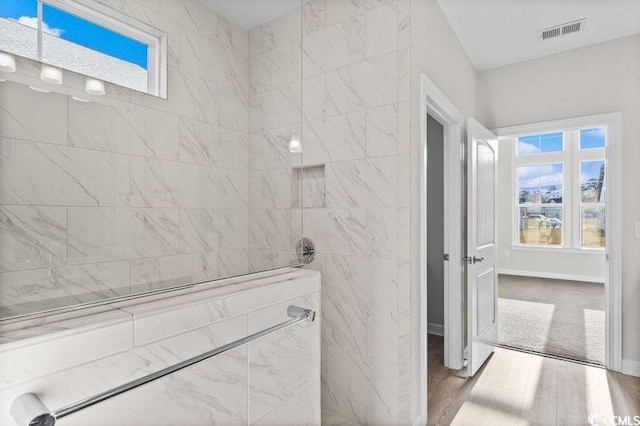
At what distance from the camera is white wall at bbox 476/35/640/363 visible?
2717mm

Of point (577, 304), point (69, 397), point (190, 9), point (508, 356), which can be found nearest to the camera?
point (69, 397)

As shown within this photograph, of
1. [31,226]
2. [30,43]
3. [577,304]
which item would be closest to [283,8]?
[30,43]

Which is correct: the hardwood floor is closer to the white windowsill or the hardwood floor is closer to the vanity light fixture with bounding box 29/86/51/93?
the vanity light fixture with bounding box 29/86/51/93

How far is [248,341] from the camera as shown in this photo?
1.08 m

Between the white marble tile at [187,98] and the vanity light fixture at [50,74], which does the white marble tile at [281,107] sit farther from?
the vanity light fixture at [50,74]

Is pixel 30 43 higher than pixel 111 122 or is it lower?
Answer: higher

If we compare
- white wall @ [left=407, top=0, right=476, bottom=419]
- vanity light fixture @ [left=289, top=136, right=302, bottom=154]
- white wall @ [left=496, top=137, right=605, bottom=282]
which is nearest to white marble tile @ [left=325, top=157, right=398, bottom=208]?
white wall @ [left=407, top=0, right=476, bottom=419]

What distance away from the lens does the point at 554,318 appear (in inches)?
159

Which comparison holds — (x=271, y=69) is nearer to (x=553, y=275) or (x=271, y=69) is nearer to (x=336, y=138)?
(x=336, y=138)

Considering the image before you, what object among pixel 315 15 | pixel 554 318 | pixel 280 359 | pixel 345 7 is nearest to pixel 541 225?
pixel 554 318

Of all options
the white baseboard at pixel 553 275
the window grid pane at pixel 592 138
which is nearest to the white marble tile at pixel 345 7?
the window grid pane at pixel 592 138

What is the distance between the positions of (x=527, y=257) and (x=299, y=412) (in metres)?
6.42

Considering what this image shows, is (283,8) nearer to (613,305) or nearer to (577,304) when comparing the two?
(613,305)

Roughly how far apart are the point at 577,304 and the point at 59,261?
5709 millimetres
